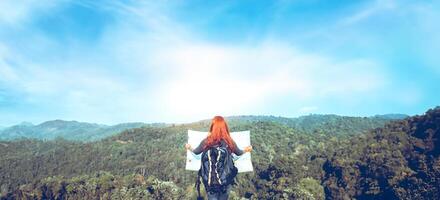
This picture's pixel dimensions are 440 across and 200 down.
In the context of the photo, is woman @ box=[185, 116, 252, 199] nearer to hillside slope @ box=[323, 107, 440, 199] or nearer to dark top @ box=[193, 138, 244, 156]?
dark top @ box=[193, 138, 244, 156]

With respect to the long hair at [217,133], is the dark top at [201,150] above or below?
below

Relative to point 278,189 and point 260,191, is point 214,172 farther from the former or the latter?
point 260,191

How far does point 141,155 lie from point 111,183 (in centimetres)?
10156

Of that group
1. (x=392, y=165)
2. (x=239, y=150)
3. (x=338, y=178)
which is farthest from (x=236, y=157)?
(x=338, y=178)

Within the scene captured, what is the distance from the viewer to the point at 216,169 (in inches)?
375

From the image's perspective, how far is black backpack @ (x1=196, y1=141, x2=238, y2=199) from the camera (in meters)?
9.49

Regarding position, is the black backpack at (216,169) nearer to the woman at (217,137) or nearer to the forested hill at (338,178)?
the woman at (217,137)

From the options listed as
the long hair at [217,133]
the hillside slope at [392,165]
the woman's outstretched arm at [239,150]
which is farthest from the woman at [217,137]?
the hillside slope at [392,165]

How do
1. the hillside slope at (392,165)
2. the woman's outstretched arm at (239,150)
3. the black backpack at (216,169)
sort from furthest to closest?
the hillside slope at (392,165)
the woman's outstretched arm at (239,150)
the black backpack at (216,169)

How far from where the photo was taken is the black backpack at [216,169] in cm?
949

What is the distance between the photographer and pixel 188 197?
10006 centimetres

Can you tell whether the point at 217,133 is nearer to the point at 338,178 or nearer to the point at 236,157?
the point at 236,157

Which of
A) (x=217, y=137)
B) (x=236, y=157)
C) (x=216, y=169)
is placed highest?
(x=217, y=137)

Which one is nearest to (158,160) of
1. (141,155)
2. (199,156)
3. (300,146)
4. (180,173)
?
(141,155)
